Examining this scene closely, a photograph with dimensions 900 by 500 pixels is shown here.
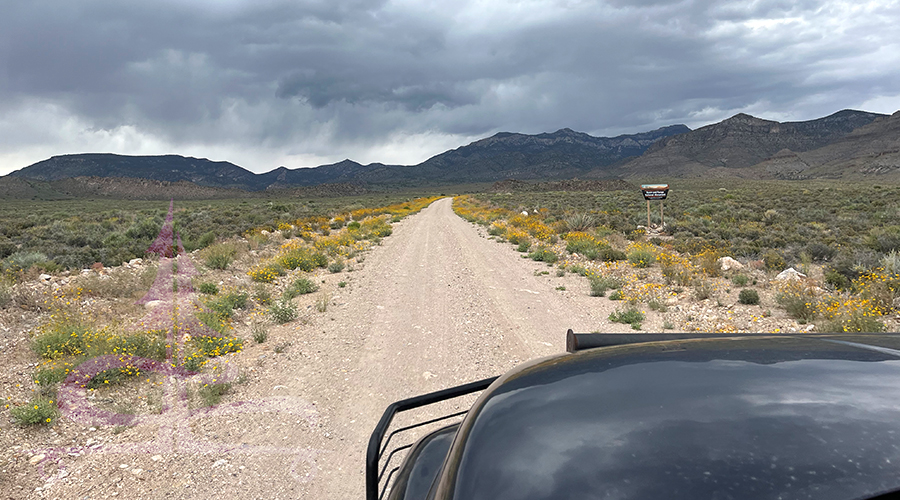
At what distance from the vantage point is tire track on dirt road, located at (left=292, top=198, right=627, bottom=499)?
423cm

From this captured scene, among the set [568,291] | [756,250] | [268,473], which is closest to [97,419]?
[268,473]

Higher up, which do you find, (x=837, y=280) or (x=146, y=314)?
(x=146, y=314)

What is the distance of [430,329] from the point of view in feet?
22.4

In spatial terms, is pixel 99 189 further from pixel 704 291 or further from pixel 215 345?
pixel 704 291

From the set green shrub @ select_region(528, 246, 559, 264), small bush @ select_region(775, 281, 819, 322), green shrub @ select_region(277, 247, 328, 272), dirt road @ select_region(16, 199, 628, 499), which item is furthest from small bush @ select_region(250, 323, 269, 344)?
small bush @ select_region(775, 281, 819, 322)

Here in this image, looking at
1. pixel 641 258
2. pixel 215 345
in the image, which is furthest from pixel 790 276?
pixel 215 345

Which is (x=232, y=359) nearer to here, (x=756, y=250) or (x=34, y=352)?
(x=34, y=352)

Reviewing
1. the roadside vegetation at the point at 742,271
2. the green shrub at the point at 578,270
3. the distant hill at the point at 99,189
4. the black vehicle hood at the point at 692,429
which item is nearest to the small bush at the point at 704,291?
the roadside vegetation at the point at 742,271

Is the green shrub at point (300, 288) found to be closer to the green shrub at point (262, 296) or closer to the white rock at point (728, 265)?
the green shrub at point (262, 296)

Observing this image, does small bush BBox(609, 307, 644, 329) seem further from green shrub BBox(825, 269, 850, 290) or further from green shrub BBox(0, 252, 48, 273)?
green shrub BBox(0, 252, 48, 273)

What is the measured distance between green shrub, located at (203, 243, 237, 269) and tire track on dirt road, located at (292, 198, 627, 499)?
11.4 feet

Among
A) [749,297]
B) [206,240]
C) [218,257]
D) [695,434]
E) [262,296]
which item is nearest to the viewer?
[695,434]

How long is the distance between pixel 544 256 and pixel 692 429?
1140cm

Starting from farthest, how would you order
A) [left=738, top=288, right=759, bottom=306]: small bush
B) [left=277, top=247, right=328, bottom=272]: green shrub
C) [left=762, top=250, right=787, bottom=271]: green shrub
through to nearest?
[left=277, top=247, right=328, bottom=272]: green shrub < [left=762, top=250, right=787, bottom=271]: green shrub < [left=738, top=288, right=759, bottom=306]: small bush
